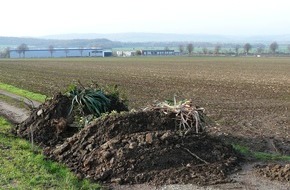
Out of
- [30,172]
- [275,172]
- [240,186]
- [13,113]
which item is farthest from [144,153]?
[13,113]

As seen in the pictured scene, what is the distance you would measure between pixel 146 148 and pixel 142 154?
17 cm

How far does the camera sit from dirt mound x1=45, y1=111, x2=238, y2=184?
8.39 m

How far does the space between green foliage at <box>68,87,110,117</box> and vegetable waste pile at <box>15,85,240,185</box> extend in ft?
1.87

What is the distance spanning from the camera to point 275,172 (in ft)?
27.4

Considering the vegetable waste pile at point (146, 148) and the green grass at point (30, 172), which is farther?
the vegetable waste pile at point (146, 148)

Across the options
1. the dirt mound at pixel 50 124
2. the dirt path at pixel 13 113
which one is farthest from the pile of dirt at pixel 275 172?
the dirt path at pixel 13 113

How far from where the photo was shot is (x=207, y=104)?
848 inches

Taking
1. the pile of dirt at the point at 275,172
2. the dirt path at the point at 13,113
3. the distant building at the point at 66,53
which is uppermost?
the pile of dirt at the point at 275,172

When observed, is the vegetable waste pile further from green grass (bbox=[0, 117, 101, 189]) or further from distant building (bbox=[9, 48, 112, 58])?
distant building (bbox=[9, 48, 112, 58])

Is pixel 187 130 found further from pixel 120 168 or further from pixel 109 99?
pixel 109 99

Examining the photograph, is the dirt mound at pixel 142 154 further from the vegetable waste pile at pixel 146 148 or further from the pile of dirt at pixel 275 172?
the pile of dirt at pixel 275 172

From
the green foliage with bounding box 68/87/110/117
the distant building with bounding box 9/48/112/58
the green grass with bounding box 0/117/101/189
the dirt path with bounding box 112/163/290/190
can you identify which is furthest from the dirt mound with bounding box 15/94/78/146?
the distant building with bounding box 9/48/112/58

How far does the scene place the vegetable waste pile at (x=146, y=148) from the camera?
27.7ft

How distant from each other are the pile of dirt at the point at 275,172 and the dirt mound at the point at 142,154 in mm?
588
